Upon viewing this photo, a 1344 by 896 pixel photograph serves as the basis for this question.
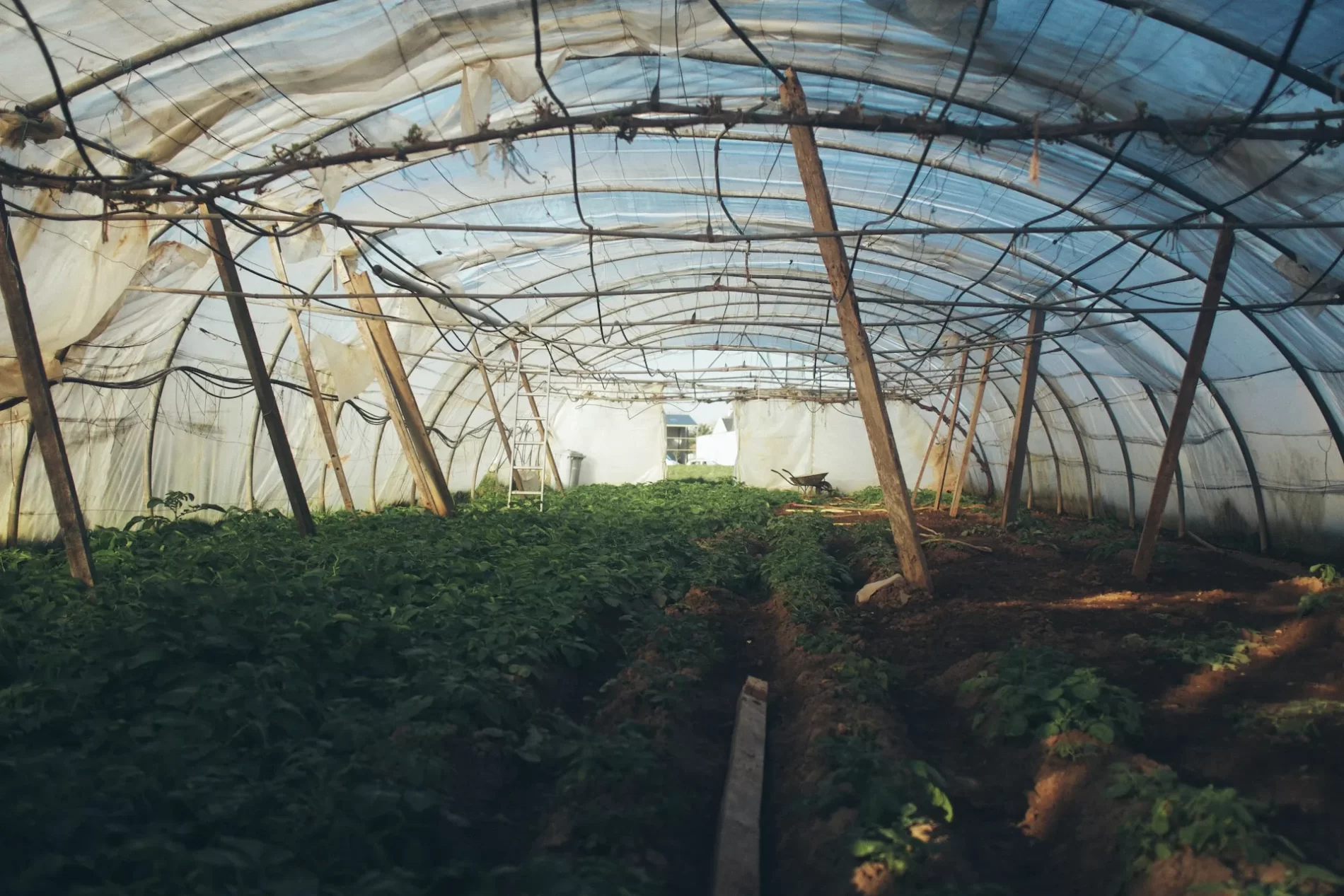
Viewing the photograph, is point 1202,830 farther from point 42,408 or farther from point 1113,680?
point 42,408

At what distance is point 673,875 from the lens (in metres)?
3.91

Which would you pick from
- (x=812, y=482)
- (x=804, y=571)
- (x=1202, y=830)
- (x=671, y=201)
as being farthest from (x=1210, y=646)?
(x=812, y=482)

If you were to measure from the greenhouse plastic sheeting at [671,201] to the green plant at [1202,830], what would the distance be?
14.2 ft

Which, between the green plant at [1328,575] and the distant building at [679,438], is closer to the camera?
the green plant at [1328,575]

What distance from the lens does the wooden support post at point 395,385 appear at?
11.8m

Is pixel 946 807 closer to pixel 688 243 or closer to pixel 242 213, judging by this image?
pixel 242 213

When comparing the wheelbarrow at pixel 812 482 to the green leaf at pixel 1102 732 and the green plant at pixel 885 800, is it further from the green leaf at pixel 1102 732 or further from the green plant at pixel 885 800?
the green plant at pixel 885 800

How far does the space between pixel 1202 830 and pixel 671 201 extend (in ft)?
34.9

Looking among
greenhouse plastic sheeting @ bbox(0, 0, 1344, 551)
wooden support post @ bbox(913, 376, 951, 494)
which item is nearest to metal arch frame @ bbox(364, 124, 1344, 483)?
greenhouse plastic sheeting @ bbox(0, 0, 1344, 551)

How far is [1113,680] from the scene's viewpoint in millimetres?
6102

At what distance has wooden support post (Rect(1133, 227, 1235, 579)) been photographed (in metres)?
8.03

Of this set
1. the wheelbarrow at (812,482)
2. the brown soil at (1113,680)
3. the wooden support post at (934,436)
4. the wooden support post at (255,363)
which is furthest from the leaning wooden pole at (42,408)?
the wheelbarrow at (812,482)

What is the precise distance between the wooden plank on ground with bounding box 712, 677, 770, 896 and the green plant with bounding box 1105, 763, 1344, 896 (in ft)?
5.12

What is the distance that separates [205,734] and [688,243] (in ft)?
42.0
